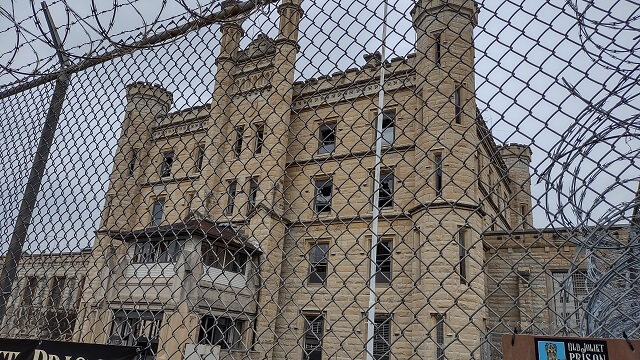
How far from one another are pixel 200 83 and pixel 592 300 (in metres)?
2.50

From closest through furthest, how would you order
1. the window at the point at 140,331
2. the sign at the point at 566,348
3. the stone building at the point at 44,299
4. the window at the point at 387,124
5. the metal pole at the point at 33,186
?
the sign at the point at 566,348, the window at the point at 140,331, the window at the point at 387,124, the metal pole at the point at 33,186, the stone building at the point at 44,299

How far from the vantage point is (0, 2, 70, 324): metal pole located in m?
3.03

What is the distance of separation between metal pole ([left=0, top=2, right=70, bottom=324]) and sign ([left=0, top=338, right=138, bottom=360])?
2.10 ft

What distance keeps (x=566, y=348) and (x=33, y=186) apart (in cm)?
349

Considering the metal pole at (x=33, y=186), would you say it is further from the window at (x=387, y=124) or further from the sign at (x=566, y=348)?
the sign at (x=566, y=348)

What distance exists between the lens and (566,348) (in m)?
1.30

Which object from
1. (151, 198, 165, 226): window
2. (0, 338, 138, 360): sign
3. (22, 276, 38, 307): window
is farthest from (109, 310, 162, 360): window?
(22, 276, 38, 307): window

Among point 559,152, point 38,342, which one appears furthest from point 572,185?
point 38,342

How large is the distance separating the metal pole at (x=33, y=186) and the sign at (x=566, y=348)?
334cm

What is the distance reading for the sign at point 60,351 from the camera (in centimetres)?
226

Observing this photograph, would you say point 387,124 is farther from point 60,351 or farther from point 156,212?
point 60,351

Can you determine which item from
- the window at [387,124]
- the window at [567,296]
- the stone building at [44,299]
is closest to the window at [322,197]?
the window at [387,124]

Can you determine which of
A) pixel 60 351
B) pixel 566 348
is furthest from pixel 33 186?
pixel 566 348

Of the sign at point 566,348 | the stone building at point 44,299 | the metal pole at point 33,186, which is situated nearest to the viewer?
the sign at point 566,348
